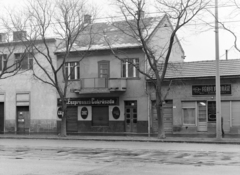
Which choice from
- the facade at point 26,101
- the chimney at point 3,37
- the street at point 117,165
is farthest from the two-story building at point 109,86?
the street at point 117,165

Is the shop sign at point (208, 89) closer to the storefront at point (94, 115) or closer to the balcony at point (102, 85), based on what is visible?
the balcony at point (102, 85)

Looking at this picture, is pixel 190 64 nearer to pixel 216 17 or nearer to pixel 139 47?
pixel 139 47

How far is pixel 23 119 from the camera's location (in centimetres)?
3672

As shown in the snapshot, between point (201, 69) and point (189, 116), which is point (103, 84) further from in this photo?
point (201, 69)

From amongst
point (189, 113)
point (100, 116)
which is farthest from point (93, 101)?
point (189, 113)

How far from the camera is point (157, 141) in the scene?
24.1 meters

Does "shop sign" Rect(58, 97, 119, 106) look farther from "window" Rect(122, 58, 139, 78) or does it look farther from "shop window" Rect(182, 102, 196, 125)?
"shop window" Rect(182, 102, 196, 125)

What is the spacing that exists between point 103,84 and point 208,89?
864 cm

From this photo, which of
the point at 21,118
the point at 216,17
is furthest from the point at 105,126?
the point at 216,17

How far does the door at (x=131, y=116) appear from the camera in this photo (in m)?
32.8

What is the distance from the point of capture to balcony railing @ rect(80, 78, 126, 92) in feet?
106

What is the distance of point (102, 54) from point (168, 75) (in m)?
6.24

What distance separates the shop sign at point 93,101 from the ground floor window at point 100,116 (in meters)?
0.48

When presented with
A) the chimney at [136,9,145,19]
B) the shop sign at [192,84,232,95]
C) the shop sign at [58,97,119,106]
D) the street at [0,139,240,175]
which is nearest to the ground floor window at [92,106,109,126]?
the shop sign at [58,97,119,106]
